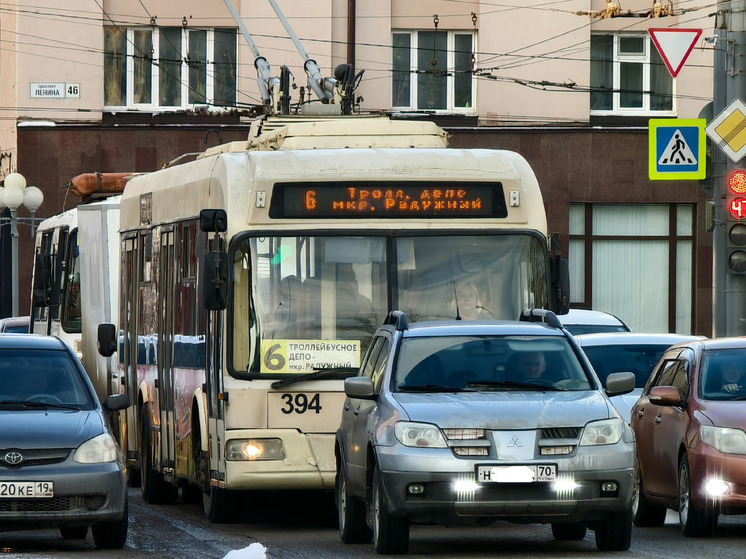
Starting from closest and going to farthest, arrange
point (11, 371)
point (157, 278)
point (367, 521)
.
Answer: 1. point (367, 521)
2. point (11, 371)
3. point (157, 278)

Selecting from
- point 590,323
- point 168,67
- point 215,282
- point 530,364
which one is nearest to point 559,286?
Answer: point 530,364

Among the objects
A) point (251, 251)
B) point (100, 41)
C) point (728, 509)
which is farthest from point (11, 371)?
point (100, 41)

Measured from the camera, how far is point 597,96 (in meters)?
36.7

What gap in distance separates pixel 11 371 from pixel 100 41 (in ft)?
76.9

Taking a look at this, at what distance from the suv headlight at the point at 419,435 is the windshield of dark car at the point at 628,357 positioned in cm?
639

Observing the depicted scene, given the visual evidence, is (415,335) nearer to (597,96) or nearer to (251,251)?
(251,251)

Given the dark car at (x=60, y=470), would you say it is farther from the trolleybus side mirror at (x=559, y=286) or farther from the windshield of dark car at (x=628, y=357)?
the windshield of dark car at (x=628, y=357)

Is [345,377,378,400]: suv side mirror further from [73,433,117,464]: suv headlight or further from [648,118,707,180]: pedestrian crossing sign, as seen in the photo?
[648,118,707,180]: pedestrian crossing sign

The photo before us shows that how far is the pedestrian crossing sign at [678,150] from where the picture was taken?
20812mm

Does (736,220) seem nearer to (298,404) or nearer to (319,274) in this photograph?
(319,274)

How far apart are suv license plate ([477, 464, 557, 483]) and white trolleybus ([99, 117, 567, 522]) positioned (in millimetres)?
2670

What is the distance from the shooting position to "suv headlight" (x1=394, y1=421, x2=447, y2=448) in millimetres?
11445

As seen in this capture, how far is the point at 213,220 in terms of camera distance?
14.0 m

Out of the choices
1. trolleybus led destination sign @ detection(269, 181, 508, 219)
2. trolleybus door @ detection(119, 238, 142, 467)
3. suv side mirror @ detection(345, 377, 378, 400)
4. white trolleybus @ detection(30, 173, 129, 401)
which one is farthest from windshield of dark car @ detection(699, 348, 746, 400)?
white trolleybus @ detection(30, 173, 129, 401)
